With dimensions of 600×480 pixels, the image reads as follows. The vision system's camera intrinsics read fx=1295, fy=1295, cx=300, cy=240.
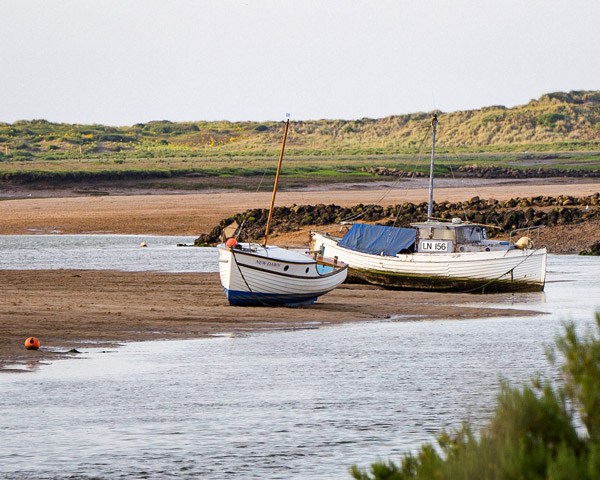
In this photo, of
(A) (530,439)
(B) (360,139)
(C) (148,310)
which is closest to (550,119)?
(B) (360,139)

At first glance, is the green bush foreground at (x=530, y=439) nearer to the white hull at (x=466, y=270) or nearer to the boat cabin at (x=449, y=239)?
the white hull at (x=466, y=270)

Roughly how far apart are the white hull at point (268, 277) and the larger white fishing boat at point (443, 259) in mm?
4999

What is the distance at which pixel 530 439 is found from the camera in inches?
316

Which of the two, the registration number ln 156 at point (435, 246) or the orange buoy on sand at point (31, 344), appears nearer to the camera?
the orange buoy on sand at point (31, 344)

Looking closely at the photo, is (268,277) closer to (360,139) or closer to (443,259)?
(443,259)

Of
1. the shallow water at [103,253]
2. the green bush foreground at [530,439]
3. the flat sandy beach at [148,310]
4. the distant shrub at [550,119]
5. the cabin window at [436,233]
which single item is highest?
the distant shrub at [550,119]

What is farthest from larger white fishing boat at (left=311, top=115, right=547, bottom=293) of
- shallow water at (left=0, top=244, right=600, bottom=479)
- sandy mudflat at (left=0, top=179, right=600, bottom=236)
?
sandy mudflat at (left=0, top=179, right=600, bottom=236)

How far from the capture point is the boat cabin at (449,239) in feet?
118

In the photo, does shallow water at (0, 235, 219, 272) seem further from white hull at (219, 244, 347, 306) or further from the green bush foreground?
the green bush foreground

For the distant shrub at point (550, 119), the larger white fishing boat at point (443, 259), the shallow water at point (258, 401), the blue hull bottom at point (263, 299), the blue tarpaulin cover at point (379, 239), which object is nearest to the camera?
the shallow water at point (258, 401)

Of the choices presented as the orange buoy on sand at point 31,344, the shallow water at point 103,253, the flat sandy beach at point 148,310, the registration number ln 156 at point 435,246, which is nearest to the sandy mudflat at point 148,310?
the flat sandy beach at point 148,310

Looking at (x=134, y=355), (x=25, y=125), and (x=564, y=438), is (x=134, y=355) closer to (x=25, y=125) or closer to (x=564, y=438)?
(x=564, y=438)

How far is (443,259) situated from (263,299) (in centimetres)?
733

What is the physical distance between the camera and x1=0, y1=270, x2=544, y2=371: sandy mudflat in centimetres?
2422
